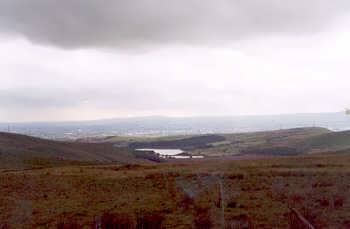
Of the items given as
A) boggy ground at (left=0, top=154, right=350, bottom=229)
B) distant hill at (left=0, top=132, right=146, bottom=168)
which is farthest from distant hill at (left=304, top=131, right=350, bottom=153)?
boggy ground at (left=0, top=154, right=350, bottom=229)

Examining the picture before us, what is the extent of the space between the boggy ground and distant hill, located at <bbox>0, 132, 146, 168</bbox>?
27.4 metres

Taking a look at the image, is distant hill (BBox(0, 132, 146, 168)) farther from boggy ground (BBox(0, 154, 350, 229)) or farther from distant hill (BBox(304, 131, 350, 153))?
distant hill (BBox(304, 131, 350, 153))

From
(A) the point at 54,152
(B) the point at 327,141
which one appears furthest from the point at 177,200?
(B) the point at 327,141

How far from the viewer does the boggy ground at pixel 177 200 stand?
16.7m

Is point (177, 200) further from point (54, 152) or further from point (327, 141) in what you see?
point (327, 141)

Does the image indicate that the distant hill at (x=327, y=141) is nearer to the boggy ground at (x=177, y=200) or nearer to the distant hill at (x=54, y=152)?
the distant hill at (x=54, y=152)

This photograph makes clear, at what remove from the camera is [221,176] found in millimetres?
30078

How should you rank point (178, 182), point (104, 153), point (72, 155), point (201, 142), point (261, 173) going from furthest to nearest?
point (201, 142) → point (104, 153) → point (72, 155) → point (261, 173) → point (178, 182)

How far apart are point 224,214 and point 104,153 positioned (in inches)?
2801

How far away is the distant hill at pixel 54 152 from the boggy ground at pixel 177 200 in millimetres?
27413

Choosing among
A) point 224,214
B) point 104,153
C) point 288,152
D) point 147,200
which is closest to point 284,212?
point 224,214

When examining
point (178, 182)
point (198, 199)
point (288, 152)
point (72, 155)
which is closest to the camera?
point (198, 199)

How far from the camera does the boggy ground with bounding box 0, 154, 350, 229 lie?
1672cm

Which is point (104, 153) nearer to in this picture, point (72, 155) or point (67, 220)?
point (72, 155)
